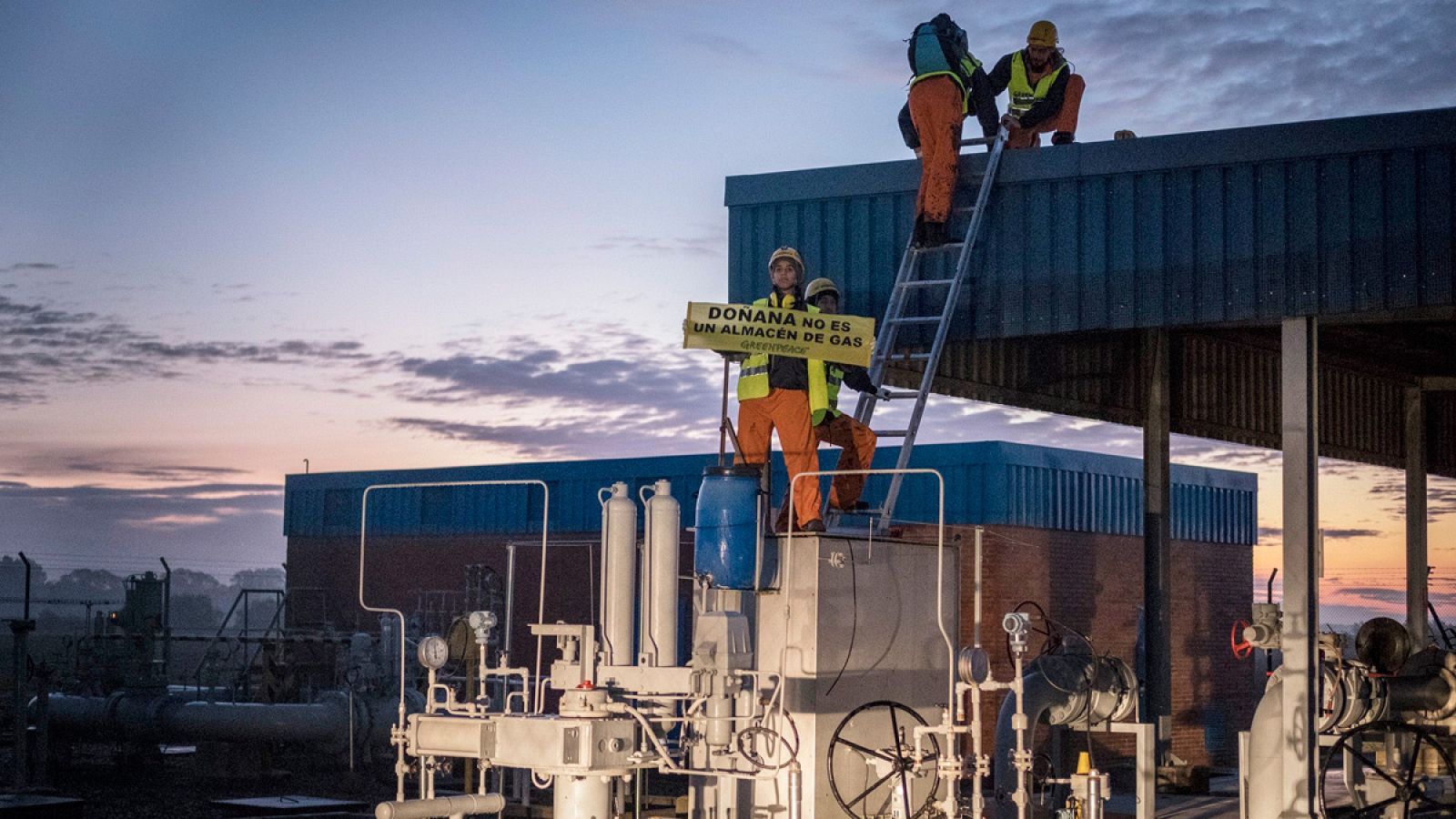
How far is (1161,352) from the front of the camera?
68.2 feet

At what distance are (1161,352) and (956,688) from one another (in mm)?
8515

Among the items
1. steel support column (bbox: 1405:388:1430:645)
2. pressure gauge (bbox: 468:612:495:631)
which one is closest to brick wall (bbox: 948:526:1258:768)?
steel support column (bbox: 1405:388:1430:645)

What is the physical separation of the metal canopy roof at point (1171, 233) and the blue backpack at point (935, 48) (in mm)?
1147

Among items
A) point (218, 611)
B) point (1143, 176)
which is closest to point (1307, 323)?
point (1143, 176)

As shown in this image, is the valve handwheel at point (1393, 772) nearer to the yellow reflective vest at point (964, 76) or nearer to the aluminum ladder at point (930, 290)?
the aluminum ladder at point (930, 290)

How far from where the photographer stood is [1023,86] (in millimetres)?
20172

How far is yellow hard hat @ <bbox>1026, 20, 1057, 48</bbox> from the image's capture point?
20.2m

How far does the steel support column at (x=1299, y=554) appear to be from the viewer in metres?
16.5

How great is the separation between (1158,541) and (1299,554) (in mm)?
3694

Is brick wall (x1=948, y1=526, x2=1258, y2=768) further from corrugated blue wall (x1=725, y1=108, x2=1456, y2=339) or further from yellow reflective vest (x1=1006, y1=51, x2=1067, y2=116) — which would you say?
yellow reflective vest (x1=1006, y1=51, x2=1067, y2=116)

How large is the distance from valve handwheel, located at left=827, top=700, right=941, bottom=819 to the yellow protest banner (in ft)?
10.3

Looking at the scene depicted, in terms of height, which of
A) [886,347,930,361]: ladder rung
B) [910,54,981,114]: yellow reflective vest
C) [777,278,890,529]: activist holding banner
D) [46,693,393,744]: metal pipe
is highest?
[910,54,981,114]: yellow reflective vest

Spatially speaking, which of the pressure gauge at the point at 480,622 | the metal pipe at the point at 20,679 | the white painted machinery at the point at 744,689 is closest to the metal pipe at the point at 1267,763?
the white painted machinery at the point at 744,689

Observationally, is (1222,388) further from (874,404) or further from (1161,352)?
(874,404)
